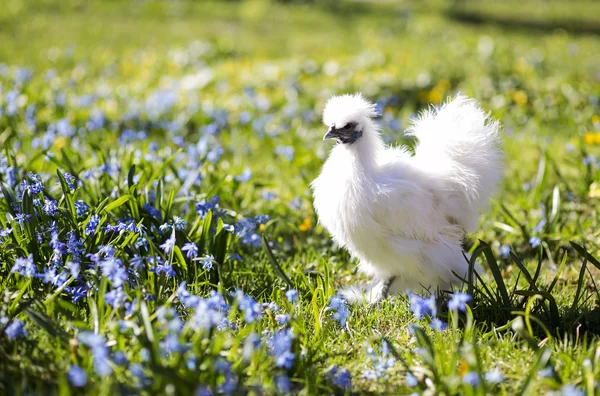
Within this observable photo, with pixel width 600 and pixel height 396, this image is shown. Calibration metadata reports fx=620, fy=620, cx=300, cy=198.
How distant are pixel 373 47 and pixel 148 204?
703cm

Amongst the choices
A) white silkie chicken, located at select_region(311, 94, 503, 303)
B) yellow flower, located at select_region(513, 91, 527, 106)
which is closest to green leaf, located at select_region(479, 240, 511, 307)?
white silkie chicken, located at select_region(311, 94, 503, 303)

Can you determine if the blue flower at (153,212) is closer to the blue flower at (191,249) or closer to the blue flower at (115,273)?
the blue flower at (191,249)

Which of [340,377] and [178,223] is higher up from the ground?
[178,223]

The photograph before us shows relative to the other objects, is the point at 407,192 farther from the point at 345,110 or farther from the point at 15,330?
the point at 15,330

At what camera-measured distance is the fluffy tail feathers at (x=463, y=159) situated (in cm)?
337

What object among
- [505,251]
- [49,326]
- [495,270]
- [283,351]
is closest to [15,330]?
[49,326]

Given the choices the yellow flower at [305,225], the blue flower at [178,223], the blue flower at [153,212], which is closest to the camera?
the blue flower at [178,223]

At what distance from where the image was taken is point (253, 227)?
3717 millimetres

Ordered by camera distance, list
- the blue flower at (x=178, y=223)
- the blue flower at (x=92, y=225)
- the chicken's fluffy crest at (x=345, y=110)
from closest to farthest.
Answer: the blue flower at (x=92, y=225) → the chicken's fluffy crest at (x=345, y=110) → the blue flower at (x=178, y=223)

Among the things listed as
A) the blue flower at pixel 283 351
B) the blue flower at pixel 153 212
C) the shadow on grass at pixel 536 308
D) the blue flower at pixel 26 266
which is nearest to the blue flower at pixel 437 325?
the shadow on grass at pixel 536 308

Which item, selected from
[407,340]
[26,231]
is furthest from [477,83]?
[26,231]

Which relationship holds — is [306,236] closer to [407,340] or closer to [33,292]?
[407,340]

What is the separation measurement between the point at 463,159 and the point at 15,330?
236 cm

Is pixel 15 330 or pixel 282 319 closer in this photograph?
pixel 15 330
